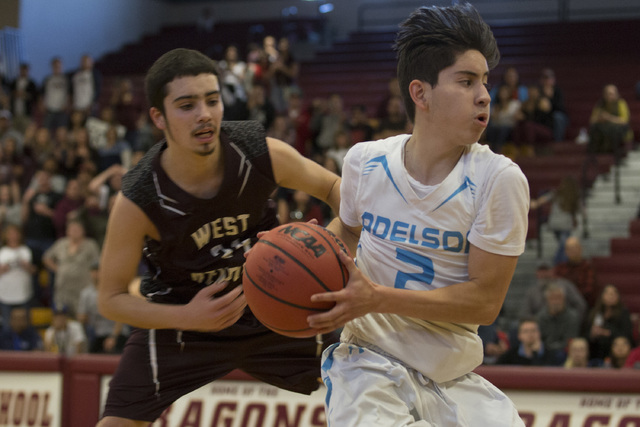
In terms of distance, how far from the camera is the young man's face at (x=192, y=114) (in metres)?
3.40

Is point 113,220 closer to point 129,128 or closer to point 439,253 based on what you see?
point 439,253

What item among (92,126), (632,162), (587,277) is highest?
(92,126)

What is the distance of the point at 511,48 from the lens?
53.5 ft

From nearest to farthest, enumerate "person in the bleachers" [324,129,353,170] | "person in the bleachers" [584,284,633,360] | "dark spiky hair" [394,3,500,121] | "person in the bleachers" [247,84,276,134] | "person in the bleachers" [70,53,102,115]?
1. "dark spiky hair" [394,3,500,121]
2. "person in the bleachers" [584,284,633,360]
3. "person in the bleachers" [324,129,353,170]
4. "person in the bleachers" [247,84,276,134]
5. "person in the bleachers" [70,53,102,115]

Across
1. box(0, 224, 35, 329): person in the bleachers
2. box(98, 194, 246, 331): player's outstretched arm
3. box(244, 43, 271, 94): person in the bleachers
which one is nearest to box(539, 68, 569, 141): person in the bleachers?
box(244, 43, 271, 94): person in the bleachers

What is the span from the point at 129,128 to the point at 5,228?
3.49 meters

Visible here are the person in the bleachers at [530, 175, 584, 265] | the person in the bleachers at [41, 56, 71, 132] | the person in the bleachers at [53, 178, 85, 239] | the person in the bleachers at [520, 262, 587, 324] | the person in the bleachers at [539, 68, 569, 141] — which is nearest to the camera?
the person in the bleachers at [520, 262, 587, 324]

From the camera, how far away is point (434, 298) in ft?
8.60

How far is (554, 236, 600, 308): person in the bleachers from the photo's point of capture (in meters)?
8.81

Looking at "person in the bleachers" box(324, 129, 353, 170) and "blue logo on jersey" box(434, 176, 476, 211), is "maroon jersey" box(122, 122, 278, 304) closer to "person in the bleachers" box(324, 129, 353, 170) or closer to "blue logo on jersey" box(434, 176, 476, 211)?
"blue logo on jersey" box(434, 176, 476, 211)

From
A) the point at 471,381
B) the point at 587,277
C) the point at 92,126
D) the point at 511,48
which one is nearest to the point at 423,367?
the point at 471,381

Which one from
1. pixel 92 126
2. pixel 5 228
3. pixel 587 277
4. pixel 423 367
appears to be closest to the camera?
pixel 423 367

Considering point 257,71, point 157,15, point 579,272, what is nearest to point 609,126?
point 579,272

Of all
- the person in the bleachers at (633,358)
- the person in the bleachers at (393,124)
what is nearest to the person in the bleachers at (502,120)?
the person in the bleachers at (393,124)
